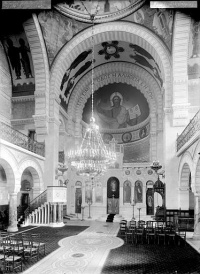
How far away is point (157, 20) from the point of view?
1502 cm

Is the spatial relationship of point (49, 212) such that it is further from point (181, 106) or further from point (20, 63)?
point (20, 63)

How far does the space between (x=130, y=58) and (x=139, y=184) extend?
874cm

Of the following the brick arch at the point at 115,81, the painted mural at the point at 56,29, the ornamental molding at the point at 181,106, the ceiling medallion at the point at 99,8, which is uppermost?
the ceiling medallion at the point at 99,8

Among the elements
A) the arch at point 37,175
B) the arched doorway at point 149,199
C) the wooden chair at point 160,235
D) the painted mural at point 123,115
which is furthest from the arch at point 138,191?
the wooden chair at point 160,235

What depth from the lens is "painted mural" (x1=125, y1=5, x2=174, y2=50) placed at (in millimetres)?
14523

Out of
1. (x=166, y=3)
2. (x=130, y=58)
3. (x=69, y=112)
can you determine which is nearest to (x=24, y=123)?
(x=69, y=112)

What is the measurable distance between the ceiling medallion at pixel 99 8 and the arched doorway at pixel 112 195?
35.7ft

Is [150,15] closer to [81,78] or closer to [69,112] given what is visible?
[81,78]

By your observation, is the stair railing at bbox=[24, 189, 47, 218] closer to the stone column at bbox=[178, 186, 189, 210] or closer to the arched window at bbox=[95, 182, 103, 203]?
the arched window at bbox=[95, 182, 103, 203]

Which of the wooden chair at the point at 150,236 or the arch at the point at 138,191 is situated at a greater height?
the arch at the point at 138,191

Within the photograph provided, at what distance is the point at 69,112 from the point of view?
804 inches

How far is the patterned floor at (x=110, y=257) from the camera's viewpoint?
687cm

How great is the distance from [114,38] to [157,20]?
110 inches

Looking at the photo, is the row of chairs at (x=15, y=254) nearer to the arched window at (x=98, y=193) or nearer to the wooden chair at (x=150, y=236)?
the wooden chair at (x=150, y=236)
